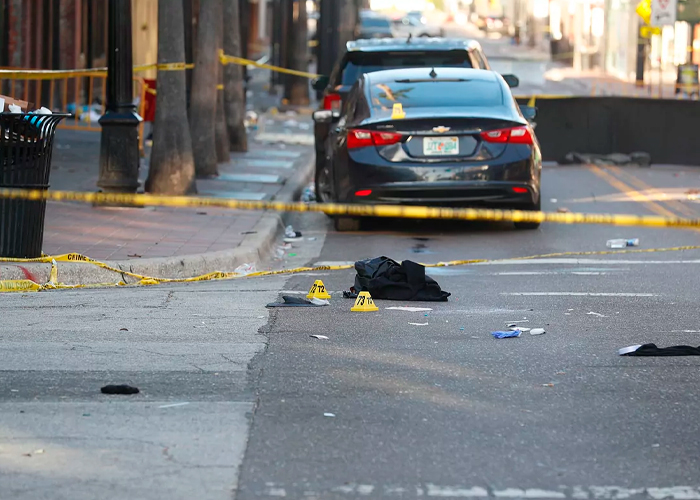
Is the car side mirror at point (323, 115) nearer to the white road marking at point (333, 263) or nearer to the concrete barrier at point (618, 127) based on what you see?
the white road marking at point (333, 263)

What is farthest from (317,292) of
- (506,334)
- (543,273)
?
(543,273)

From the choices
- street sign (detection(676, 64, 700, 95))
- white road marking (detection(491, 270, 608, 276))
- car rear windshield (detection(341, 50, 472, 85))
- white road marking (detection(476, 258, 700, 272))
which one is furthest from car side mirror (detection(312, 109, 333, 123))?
street sign (detection(676, 64, 700, 95))

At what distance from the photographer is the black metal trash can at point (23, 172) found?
352 inches

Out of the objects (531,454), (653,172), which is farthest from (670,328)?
(653,172)

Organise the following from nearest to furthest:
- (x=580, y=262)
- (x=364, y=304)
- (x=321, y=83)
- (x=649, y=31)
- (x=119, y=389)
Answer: (x=119, y=389) → (x=364, y=304) → (x=580, y=262) → (x=321, y=83) → (x=649, y=31)

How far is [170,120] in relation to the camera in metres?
14.5

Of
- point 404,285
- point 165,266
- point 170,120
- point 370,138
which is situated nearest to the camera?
point 404,285

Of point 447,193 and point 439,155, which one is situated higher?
point 439,155

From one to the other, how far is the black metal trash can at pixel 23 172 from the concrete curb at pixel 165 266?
0.21m

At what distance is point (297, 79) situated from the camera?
34156 millimetres

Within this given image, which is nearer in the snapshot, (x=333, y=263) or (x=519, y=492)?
(x=519, y=492)

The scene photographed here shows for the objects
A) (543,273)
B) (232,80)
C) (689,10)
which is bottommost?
(543,273)

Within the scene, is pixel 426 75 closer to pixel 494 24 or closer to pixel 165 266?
pixel 165 266

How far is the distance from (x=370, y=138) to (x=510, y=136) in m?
1.29
